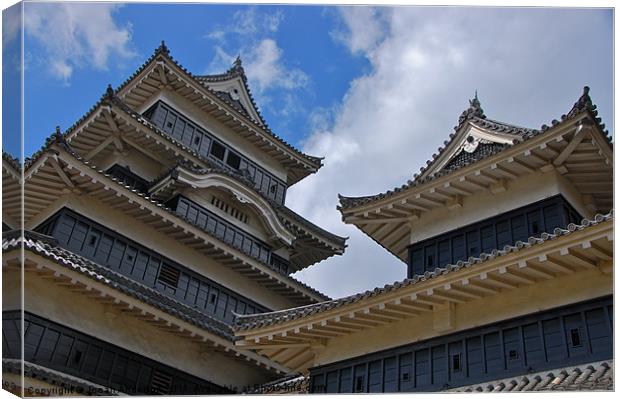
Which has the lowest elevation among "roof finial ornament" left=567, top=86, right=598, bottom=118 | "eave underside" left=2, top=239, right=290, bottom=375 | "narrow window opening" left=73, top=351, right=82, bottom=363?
"narrow window opening" left=73, top=351, right=82, bottom=363

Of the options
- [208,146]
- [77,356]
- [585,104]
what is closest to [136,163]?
[208,146]

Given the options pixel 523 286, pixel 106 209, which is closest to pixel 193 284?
pixel 106 209

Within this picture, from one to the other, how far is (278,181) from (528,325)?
13.4 m

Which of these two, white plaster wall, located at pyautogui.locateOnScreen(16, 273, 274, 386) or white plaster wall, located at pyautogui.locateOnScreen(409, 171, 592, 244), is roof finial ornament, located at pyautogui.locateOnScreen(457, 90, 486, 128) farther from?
white plaster wall, located at pyautogui.locateOnScreen(16, 273, 274, 386)

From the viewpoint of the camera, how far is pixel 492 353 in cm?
956

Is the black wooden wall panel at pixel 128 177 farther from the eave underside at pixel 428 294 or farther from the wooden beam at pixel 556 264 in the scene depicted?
the wooden beam at pixel 556 264

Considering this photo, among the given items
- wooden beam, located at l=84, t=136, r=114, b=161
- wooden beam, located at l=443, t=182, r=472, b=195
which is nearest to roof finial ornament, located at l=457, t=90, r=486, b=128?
wooden beam, located at l=443, t=182, r=472, b=195

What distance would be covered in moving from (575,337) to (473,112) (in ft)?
21.7

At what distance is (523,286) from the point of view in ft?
31.6

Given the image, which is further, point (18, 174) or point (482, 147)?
point (482, 147)

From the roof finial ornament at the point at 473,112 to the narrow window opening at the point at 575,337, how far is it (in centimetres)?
637

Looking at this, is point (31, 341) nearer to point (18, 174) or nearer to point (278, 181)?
point (18, 174)

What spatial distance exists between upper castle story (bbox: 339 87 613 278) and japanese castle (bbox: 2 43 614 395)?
0.03 meters

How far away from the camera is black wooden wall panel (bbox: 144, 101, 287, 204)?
1911cm
